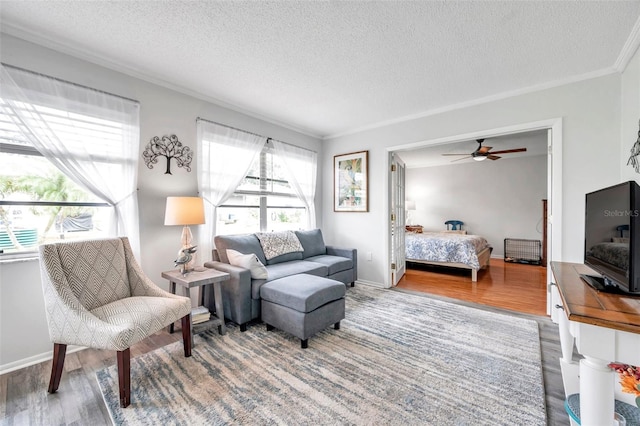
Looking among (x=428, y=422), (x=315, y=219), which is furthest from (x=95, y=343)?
(x=315, y=219)

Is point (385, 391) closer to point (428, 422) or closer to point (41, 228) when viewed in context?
point (428, 422)

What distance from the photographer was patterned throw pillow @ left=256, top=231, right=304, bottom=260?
3445 millimetres

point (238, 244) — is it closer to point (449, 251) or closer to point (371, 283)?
point (371, 283)

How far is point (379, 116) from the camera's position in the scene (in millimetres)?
3887

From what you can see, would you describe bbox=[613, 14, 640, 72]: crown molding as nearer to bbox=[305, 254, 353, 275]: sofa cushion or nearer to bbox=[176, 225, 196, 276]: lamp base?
bbox=[305, 254, 353, 275]: sofa cushion

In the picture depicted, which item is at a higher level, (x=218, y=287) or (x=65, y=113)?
(x=65, y=113)

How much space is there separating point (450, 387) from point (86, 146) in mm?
3448

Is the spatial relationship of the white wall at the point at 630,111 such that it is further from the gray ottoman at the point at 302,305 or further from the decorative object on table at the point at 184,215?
the decorative object on table at the point at 184,215

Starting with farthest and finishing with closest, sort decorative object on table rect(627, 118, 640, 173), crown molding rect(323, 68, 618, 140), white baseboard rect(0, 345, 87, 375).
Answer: crown molding rect(323, 68, 618, 140) → decorative object on table rect(627, 118, 640, 173) → white baseboard rect(0, 345, 87, 375)

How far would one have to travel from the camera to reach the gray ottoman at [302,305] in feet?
7.50

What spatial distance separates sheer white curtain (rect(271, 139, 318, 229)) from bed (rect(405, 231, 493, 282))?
7.23 ft

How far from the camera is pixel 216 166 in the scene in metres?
3.28

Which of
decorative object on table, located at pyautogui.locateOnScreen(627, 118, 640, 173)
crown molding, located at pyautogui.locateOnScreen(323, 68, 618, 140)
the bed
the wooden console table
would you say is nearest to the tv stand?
the wooden console table

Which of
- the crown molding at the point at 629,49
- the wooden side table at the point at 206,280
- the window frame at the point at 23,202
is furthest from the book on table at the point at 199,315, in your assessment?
the crown molding at the point at 629,49
